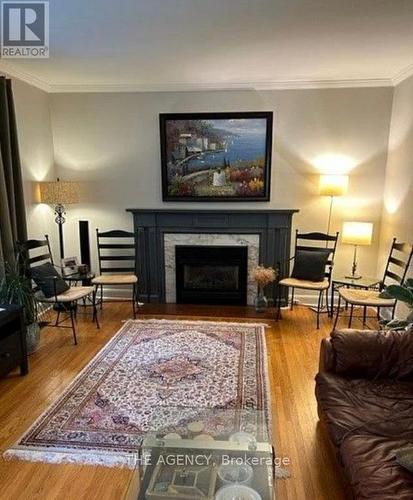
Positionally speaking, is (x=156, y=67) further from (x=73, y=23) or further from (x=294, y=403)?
(x=294, y=403)

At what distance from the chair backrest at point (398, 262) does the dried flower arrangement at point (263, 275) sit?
3.97 ft

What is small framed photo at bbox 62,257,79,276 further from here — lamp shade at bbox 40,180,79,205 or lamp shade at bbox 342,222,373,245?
lamp shade at bbox 342,222,373,245

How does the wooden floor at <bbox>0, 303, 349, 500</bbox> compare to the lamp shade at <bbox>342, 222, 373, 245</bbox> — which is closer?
the wooden floor at <bbox>0, 303, 349, 500</bbox>

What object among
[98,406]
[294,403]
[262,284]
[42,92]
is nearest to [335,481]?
[294,403]

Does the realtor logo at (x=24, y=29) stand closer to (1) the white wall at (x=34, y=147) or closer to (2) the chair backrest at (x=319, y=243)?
(1) the white wall at (x=34, y=147)

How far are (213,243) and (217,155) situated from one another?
3.59ft

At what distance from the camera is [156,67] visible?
12.3 ft

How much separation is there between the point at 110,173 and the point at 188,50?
199 cm

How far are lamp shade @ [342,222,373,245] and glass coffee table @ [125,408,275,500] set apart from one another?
283 centimetres

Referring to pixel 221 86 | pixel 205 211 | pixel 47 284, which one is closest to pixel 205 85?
pixel 221 86

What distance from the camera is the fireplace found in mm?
4680

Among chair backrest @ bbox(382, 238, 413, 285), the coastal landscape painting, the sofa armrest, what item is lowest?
the sofa armrest

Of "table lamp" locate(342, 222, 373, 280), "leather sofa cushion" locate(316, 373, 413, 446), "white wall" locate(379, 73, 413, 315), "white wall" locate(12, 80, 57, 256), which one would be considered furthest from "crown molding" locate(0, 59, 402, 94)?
"leather sofa cushion" locate(316, 373, 413, 446)

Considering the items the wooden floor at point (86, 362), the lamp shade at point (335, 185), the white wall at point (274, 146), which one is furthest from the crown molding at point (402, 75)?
the wooden floor at point (86, 362)
